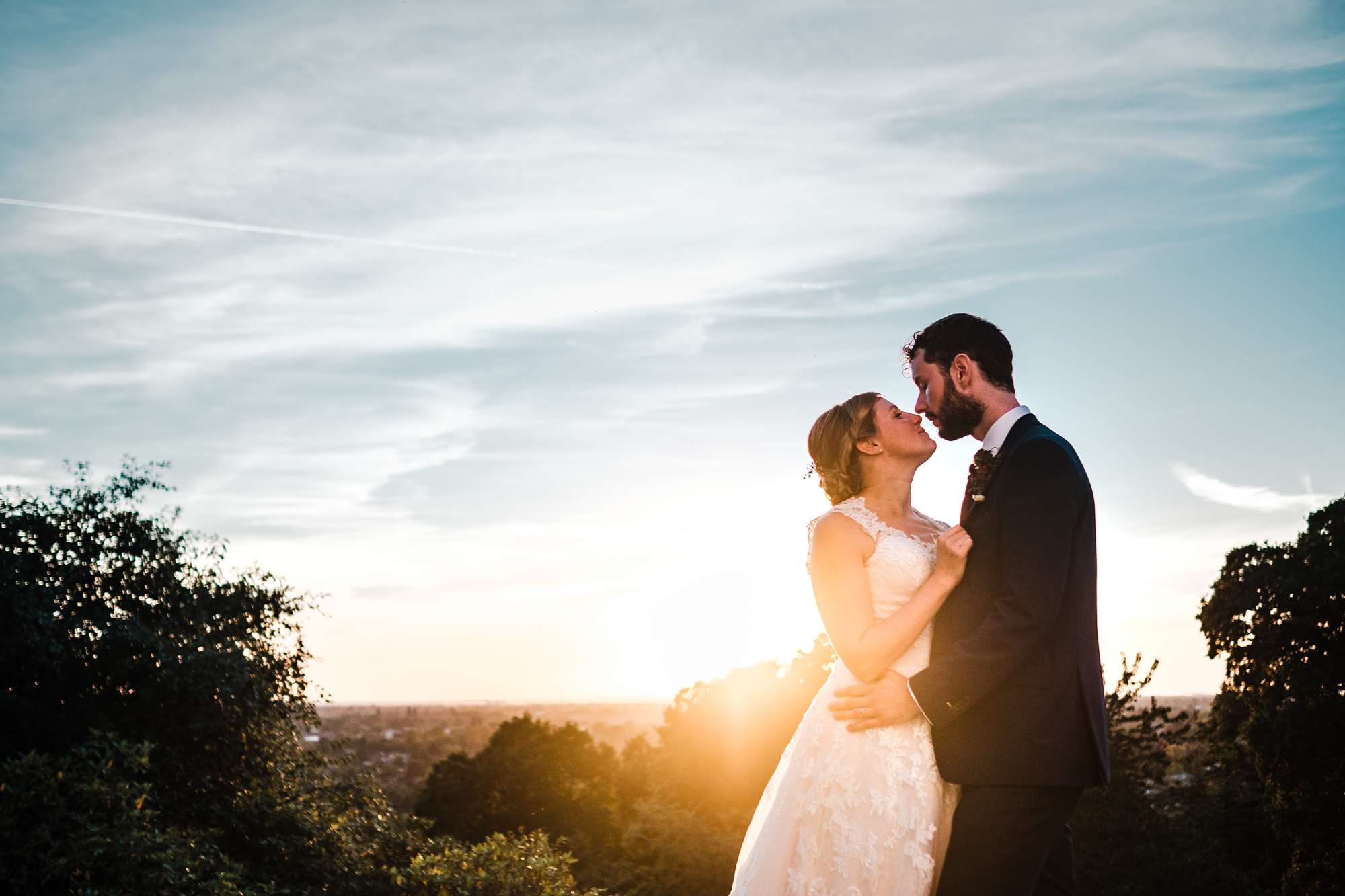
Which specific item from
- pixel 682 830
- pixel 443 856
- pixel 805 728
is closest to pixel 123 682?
pixel 443 856

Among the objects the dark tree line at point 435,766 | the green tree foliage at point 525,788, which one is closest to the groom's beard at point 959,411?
the dark tree line at point 435,766

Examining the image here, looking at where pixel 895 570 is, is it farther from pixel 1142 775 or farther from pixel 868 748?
pixel 1142 775

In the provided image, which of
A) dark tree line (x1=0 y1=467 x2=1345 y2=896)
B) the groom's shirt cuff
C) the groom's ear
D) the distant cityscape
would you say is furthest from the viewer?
the distant cityscape

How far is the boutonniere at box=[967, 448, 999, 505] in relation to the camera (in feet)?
14.0

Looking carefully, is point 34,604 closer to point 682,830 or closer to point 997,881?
point 682,830

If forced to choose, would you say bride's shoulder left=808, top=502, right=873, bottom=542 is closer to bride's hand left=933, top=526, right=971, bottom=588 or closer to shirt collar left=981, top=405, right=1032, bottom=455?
bride's hand left=933, top=526, right=971, bottom=588

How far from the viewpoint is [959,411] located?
4.48 m

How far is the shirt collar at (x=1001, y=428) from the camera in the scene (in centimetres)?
432

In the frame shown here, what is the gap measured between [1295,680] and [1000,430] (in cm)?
2419

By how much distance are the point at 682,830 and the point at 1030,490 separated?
18.4 metres

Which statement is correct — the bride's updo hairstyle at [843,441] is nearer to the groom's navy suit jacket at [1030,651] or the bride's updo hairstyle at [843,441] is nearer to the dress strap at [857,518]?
the dress strap at [857,518]

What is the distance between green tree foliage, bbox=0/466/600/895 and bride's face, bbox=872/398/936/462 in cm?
874

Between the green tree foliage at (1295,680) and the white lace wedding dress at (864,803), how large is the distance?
23884 millimetres

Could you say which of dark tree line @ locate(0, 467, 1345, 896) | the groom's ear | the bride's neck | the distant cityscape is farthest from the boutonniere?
the distant cityscape
